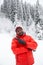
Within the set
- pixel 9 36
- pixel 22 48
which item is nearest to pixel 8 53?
pixel 9 36

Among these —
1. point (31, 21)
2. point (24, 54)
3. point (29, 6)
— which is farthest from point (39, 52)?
point (24, 54)

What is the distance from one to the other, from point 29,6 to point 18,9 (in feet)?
0.87

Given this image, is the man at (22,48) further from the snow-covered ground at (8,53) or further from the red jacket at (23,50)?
the snow-covered ground at (8,53)

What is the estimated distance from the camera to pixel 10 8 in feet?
16.3

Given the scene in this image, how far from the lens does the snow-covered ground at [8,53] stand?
174 inches

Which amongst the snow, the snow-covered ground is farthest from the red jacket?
the snow

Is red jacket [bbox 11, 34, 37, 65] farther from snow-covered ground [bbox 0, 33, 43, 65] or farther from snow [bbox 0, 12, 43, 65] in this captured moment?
snow [bbox 0, 12, 43, 65]

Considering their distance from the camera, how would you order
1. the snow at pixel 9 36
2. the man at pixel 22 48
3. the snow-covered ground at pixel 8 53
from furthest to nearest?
1. the snow at pixel 9 36
2. the snow-covered ground at pixel 8 53
3. the man at pixel 22 48

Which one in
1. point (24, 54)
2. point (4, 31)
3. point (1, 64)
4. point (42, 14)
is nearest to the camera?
point (24, 54)

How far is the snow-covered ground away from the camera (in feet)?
14.5

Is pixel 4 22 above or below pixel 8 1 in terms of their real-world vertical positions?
below

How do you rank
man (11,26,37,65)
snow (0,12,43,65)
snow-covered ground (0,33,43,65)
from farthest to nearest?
1. snow (0,12,43,65)
2. snow-covered ground (0,33,43,65)
3. man (11,26,37,65)

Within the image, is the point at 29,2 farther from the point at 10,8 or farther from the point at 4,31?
the point at 4,31

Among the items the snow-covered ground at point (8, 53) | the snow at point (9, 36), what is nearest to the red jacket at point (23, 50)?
the snow-covered ground at point (8, 53)
